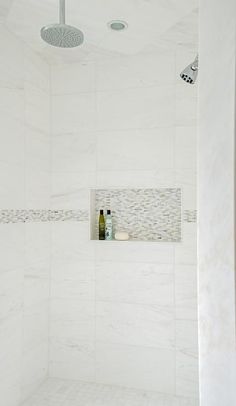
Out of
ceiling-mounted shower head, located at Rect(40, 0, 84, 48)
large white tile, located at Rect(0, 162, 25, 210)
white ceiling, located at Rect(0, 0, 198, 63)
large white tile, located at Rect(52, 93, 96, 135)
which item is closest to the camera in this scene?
ceiling-mounted shower head, located at Rect(40, 0, 84, 48)

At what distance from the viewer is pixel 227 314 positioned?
20cm

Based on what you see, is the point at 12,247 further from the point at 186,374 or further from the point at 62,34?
the point at 186,374

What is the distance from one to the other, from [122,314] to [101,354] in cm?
34

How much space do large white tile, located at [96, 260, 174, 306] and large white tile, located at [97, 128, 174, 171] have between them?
697 millimetres

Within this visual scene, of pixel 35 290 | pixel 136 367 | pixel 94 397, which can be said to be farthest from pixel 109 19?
pixel 94 397

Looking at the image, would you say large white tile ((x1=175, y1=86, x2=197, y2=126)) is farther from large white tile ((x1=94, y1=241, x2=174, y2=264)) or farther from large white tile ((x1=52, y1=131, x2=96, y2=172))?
large white tile ((x1=94, y1=241, x2=174, y2=264))

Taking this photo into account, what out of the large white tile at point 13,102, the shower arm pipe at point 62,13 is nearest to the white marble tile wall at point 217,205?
the shower arm pipe at point 62,13

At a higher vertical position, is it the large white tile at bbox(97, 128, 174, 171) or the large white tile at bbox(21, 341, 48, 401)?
the large white tile at bbox(97, 128, 174, 171)

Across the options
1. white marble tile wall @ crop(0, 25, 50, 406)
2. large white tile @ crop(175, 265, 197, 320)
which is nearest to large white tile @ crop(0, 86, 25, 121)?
white marble tile wall @ crop(0, 25, 50, 406)

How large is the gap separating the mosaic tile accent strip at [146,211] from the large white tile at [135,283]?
220 mm

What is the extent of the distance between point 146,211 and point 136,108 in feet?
2.43

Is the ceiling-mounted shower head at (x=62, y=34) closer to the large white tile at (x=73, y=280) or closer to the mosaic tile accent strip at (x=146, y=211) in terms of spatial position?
the mosaic tile accent strip at (x=146, y=211)

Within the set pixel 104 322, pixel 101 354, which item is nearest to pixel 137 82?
pixel 104 322

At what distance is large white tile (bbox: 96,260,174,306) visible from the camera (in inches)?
93.4
